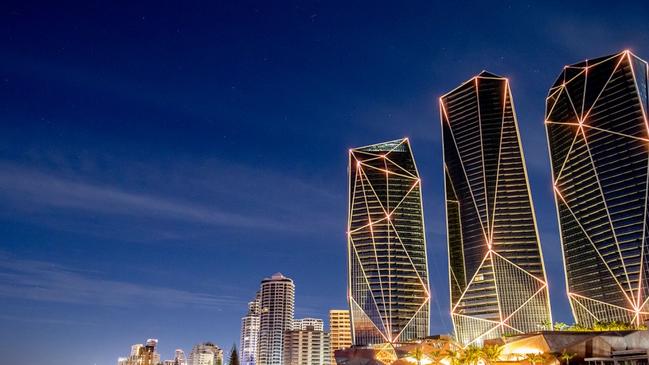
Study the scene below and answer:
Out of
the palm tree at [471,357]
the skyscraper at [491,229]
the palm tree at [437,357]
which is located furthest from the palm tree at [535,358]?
the skyscraper at [491,229]

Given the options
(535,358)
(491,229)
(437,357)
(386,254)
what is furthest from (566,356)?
(386,254)

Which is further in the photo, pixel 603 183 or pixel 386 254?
pixel 386 254

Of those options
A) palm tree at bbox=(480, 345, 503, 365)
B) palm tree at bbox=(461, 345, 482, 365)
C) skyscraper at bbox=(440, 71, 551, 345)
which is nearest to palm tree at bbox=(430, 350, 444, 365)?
palm tree at bbox=(461, 345, 482, 365)

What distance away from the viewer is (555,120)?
172875mm

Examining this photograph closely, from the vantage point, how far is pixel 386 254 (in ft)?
605

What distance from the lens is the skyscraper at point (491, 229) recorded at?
16912 centimetres

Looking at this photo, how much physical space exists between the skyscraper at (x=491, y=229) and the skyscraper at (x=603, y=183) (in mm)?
10889

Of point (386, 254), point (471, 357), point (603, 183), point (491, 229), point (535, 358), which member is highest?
point (603, 183)

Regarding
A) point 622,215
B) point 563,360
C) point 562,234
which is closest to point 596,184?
point 622,215

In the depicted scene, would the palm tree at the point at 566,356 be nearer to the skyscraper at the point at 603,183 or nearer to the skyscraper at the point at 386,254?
the skyscraper at the point at 603,183

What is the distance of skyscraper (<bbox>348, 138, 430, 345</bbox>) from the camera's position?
178 m

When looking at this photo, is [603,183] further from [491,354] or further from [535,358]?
[491,354]

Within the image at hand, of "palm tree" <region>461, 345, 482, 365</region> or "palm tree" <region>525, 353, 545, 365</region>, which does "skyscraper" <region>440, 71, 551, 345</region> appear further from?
"palm tree" <region>525, 353, 545, 365</region>

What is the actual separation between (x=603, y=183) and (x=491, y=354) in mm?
78176
